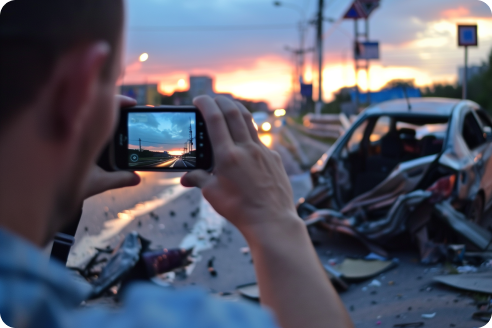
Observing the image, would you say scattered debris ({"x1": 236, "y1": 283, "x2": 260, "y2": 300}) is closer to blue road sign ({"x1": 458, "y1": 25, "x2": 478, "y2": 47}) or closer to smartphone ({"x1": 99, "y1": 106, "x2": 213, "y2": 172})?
smartphone ({"x1": 99, "y1": 106, "x2": 213, "y2": 172})

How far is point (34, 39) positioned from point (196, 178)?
2.11 ft

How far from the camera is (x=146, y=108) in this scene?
1.63 m

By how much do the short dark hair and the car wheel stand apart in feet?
22.4

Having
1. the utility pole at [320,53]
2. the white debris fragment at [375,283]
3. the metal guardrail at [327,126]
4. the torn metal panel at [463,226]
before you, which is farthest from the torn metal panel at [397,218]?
the utility pole at [320,53]

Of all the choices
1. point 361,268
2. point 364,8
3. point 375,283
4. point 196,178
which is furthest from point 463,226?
point 364,8

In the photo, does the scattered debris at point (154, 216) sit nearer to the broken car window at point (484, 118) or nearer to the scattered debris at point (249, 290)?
the scattered debris at point (249, 290)

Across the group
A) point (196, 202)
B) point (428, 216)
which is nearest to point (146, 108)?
point (428, 216)

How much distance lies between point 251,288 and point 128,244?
54.2 inches

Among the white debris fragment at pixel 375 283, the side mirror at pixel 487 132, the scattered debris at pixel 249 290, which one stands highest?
the side mirror at pixel 487 132

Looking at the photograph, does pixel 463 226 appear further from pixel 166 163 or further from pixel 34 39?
pixel 34 39

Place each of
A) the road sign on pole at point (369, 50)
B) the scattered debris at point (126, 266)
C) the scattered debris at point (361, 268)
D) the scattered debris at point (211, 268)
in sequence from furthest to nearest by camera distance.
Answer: the road sign on pole at point (369, 50) < the scattered debris at point (211, 268) < the scattered debris at point (361, 268) < the scattered debris at point (126, 266)

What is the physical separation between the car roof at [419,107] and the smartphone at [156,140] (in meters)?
6.61

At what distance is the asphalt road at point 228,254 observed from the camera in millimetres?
4207

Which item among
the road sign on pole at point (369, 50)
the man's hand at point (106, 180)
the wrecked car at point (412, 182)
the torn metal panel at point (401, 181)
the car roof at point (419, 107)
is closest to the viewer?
the man's hand at point (106, 180)
